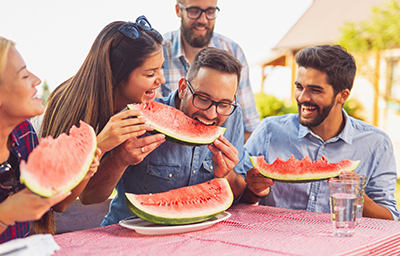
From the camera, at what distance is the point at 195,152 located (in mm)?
2889

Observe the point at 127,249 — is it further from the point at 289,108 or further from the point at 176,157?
the point at 289,108

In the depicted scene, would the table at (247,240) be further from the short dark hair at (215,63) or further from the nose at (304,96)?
the nose at (304,96)

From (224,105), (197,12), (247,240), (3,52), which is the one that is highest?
(197,12)

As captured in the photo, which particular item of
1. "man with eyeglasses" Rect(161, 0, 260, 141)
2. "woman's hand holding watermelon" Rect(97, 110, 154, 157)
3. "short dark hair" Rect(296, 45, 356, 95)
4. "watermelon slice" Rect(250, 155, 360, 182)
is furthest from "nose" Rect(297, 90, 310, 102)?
"woman's hand holding watermelon" Rect(97, 110, 154, 157)

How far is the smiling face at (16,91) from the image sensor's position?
162 cm

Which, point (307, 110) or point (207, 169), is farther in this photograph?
point (307, 110)

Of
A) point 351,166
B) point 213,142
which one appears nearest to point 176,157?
point 213,142

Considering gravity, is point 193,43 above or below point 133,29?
above

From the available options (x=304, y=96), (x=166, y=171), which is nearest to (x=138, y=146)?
(x=166, y=171)

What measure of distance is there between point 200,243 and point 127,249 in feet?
1.17

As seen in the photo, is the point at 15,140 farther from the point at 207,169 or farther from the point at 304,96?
the point at 304,96

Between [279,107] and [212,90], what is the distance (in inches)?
452

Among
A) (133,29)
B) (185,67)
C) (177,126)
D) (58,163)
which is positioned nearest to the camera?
(58,163)

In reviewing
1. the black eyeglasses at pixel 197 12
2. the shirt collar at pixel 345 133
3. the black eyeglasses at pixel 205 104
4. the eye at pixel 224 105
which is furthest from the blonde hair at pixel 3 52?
the black eyeglasses at pixel 197 12
